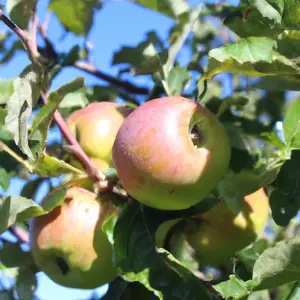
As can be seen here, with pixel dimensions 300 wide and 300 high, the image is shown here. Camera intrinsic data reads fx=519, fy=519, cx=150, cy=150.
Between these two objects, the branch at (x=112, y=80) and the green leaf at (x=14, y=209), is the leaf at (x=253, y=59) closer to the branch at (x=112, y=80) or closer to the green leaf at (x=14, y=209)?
the green leaf at (x=14, y=209)

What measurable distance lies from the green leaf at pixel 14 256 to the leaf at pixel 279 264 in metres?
0.63

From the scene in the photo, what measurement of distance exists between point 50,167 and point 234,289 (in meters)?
0.41

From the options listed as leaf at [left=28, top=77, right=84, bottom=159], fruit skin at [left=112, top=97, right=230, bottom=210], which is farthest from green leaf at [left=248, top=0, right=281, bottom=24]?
leaf at [left=28, top=77, right=84, bottom=159]

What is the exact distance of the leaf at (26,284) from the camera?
120cm

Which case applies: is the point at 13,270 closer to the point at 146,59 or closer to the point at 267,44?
the point at 146,59

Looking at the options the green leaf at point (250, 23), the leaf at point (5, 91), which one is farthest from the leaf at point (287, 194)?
the leaf at point (5, 91)

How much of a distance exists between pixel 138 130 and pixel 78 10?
2.18 feet

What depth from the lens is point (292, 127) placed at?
3.16 feet

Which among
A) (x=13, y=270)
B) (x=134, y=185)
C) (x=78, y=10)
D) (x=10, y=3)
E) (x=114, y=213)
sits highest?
(x=10, y=3)

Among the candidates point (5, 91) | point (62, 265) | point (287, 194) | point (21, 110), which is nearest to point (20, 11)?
point (5, 91)

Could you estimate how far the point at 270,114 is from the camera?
1660mm

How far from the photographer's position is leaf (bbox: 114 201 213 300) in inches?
36.3

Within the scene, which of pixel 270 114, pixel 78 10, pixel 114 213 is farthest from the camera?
pixel 270 114

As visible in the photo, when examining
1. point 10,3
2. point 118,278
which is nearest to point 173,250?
point 118,278
